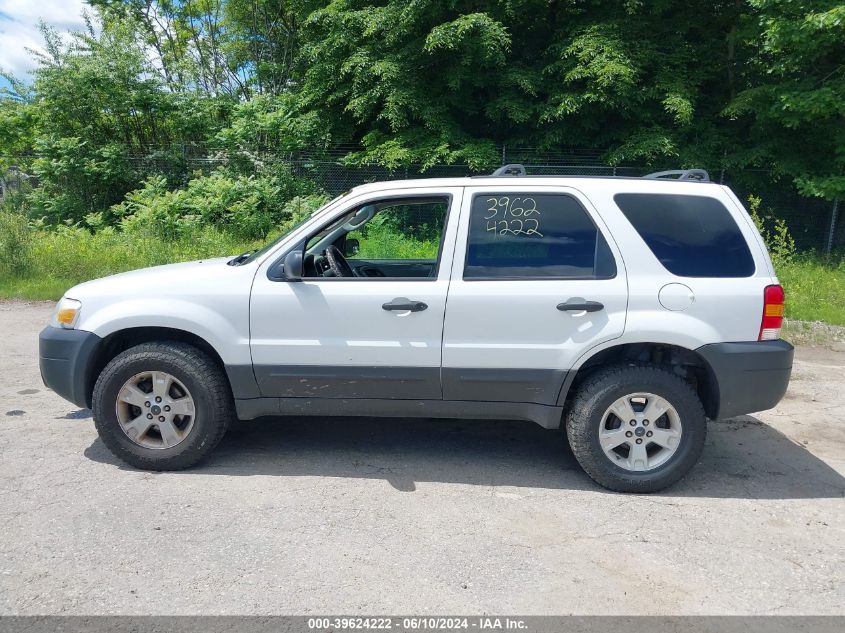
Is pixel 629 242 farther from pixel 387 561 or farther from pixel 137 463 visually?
pixel 137 463

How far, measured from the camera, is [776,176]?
46.6 feet

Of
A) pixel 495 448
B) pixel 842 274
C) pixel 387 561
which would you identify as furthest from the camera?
pixel 842 274

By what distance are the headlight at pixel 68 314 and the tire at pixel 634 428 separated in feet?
10.7

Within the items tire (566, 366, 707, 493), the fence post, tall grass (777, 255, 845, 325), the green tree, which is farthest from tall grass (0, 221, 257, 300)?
the fence post

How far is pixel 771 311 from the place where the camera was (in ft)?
12.8

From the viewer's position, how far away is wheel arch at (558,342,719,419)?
4.02 m

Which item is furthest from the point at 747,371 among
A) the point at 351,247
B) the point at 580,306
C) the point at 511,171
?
the point at 351,247

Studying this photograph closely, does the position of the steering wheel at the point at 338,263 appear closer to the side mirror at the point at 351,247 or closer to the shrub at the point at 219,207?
the side mirror at the point at 351,247

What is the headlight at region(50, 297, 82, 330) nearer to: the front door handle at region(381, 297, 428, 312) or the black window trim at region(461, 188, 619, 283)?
the front door handle at region(381, 297, 428, 312)

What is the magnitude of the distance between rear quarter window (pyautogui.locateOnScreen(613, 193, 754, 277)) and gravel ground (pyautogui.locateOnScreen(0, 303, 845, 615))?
1.42 m

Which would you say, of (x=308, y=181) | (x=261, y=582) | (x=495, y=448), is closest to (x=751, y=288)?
(x=495, y=448)

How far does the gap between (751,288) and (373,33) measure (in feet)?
43.2

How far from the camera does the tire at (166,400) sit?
13.5 feet

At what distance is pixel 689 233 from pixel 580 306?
0.84 meters
